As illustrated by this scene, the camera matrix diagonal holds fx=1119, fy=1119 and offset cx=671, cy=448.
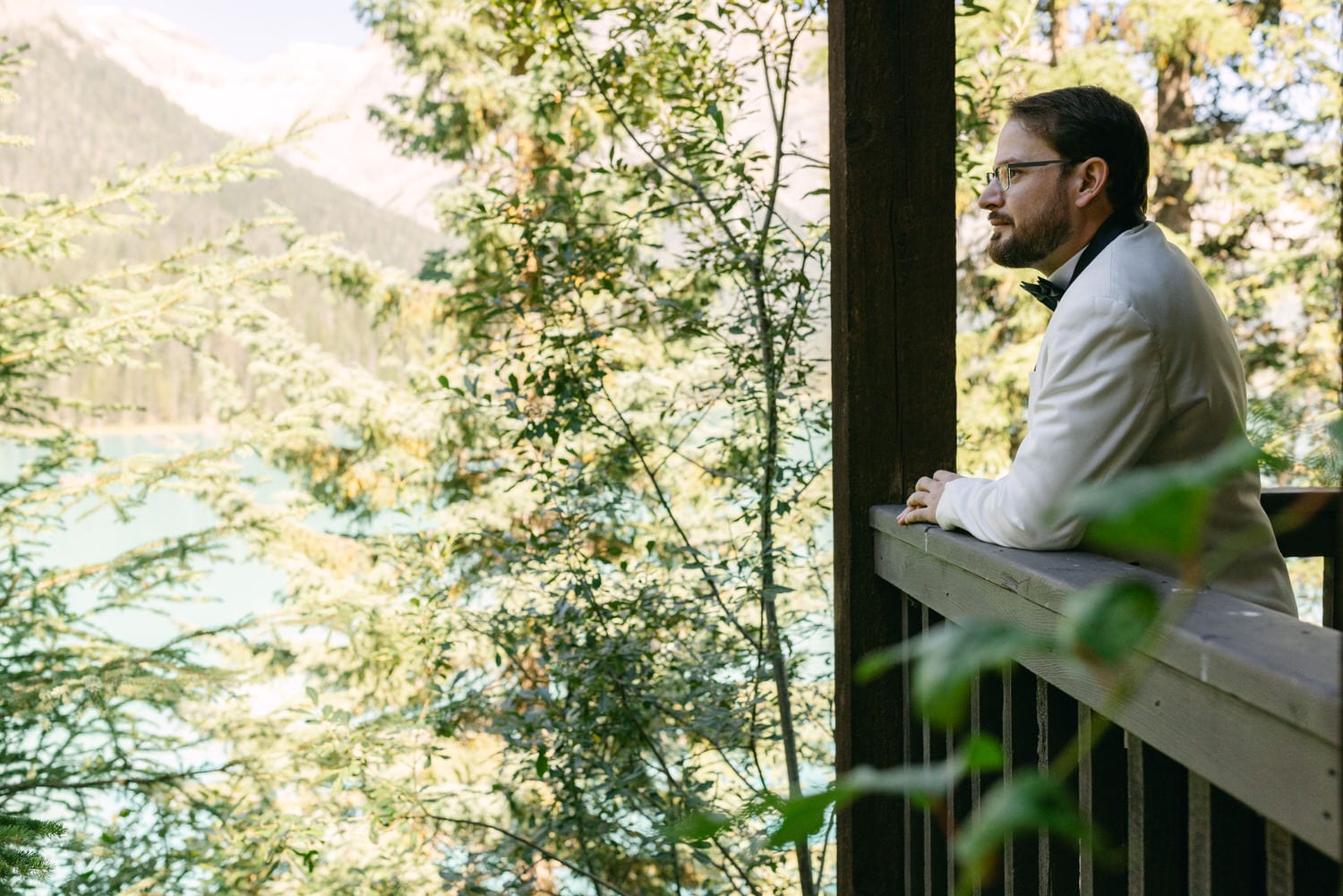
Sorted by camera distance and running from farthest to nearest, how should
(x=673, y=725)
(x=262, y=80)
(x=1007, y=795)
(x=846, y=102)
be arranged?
(x=262, y=80), (x=673, y=725), (x=846, y=102), (x=1007, y=795)

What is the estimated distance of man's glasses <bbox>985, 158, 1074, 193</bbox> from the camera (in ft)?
5.19

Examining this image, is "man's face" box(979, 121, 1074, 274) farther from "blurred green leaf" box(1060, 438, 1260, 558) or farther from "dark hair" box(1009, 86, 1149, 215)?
"blurred green leaf" box(1060, 438, 1260, 558)

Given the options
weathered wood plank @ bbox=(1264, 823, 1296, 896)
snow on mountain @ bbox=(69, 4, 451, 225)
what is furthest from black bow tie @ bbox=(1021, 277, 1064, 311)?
snow on mountain @ bbox=(69, 4, 451, 225)

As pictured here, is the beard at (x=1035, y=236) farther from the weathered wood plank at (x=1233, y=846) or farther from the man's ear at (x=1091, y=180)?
the weathered wood plank at (x=1233, y=846)

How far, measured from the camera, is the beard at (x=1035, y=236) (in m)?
1.59

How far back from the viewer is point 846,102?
5.92 feet

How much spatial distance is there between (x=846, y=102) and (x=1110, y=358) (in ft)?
2.41

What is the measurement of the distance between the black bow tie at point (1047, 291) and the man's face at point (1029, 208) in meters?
0.02

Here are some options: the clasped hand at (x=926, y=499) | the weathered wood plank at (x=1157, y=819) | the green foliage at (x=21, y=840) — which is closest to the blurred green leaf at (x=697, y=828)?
the weathered wood plank at (x=1157, y=819)

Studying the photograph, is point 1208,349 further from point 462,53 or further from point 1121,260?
point 462,53

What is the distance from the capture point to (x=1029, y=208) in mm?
1601

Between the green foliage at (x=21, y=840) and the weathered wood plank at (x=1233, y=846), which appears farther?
the green foliage at (x=21, y=840)

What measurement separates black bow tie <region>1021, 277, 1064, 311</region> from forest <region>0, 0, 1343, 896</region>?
402 millimetres

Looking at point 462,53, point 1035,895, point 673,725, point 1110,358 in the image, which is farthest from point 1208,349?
point 462,53
